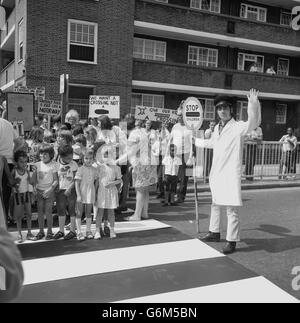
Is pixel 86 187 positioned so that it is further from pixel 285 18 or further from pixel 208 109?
pixel 285 18

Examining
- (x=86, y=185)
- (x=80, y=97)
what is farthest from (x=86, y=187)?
(x=80, y=97)

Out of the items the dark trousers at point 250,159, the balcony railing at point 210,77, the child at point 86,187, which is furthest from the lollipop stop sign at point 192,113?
the balcony railing at point 210,77

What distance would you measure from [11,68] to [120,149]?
17.3 m

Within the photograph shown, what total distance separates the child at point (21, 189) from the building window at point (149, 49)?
1647cm

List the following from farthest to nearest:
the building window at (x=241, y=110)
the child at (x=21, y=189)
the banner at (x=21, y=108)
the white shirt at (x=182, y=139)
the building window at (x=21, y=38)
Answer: the building window at (x=241, y=110)
the building window at (x=21, y=38)
the white shirt at (x=182, y=139)
the banner at (x=21, y=108)
the child at (x=21, y=189)

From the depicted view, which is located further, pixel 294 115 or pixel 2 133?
pixel 294 115

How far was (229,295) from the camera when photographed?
4.02m

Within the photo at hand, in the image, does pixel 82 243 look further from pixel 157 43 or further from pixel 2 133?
pixel 157 43

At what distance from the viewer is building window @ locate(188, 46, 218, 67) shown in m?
23.3

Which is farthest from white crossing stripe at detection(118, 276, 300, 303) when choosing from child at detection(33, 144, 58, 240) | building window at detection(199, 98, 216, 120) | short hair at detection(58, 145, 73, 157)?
building window at detection(199, 98, 216, 120)

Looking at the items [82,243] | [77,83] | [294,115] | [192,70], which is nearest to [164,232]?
[82,243]

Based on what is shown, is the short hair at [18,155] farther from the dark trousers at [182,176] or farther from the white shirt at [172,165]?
the dark trousers at [182,176]

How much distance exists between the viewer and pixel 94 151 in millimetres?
6488

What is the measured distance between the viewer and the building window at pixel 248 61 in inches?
982
